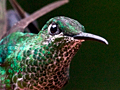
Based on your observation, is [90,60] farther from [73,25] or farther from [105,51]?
[73,25]

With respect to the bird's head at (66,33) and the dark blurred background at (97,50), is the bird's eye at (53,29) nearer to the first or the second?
the bird's head at (66,33)

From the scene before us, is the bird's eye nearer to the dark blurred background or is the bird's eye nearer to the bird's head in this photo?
the bird's head

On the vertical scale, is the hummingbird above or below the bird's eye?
below

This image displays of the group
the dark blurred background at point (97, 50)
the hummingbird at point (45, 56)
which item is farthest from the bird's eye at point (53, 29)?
the dark blurred background at point (97, 50)

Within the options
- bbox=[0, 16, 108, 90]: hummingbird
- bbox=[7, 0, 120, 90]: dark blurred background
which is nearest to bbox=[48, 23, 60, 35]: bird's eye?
bbox=[0, 16, 108, 90]: hummingbird


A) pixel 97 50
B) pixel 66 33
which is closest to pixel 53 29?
pixel 66 33

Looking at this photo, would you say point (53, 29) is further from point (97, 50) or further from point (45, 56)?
point (97, 50)

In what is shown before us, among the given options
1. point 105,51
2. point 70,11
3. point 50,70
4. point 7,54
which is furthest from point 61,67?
point 70,11
